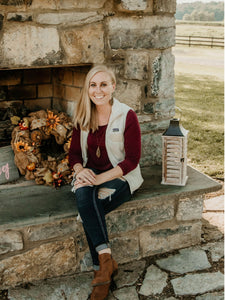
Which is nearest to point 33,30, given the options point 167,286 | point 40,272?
point 40,272

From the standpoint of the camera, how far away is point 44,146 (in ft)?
9.91

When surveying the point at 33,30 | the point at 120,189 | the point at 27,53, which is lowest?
the point at 120,189

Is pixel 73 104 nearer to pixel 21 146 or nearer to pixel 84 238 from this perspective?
pixel 21 146

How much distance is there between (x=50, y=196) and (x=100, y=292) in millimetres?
746

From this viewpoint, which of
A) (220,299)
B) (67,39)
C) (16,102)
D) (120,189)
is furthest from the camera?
(16,102)

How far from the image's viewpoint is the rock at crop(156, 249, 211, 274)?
96.7 inches

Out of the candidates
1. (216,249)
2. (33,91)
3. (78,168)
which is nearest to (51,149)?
(33,91)

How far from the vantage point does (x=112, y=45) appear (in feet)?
8.52

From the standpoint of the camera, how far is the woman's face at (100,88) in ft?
7.57

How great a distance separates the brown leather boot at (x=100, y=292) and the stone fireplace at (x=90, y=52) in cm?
113

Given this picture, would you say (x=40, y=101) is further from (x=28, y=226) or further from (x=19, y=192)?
(x=28, y=226)

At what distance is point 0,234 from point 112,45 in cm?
152

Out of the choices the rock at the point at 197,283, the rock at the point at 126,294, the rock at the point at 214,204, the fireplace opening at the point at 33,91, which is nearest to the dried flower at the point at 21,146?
the fireplace opening at the point at 33,91

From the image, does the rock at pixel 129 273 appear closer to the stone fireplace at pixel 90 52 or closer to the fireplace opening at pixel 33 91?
the stone fireplace at pixel 90 52
